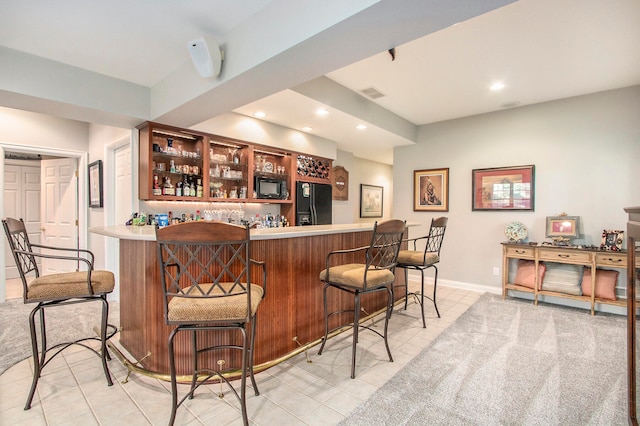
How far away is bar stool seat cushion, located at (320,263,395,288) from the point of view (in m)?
2.22

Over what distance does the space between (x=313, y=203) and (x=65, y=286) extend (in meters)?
3.52

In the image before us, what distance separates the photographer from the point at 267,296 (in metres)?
2.30

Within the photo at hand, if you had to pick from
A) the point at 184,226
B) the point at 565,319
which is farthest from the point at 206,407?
the point at 565,319

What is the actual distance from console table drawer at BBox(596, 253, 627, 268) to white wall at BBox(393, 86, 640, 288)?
0.42 m

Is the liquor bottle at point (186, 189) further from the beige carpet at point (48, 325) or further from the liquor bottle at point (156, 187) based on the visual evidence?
the beige carpet at point (48, 325)

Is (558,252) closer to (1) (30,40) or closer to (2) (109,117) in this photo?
(2) (109,117)

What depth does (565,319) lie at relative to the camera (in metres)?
3.41

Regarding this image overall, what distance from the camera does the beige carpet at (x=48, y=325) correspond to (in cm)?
252

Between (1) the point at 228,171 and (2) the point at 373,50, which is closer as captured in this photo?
(2) the point at 373,50

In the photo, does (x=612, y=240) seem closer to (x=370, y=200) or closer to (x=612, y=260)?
→ (x=612, y=260)

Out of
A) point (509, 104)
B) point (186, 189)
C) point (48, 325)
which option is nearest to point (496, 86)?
point (509, 104)

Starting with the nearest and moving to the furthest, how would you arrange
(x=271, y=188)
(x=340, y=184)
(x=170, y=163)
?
(x=170, y=163)
(x=271, y=188)
(x=340, y=184)

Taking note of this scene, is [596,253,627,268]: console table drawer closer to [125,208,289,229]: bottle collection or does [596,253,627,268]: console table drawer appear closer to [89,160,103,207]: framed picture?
[125,208,289,229]: bottle collection

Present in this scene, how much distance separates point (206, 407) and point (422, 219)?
4326mm
